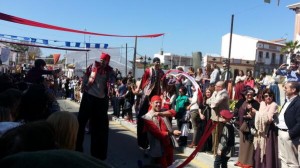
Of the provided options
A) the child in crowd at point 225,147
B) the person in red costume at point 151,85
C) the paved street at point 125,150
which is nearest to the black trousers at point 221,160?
the child in crowd at point 225,147

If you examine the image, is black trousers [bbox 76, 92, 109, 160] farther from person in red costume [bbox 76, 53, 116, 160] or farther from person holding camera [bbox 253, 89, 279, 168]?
person holding camera [bbox 253, 89, 279, 168]

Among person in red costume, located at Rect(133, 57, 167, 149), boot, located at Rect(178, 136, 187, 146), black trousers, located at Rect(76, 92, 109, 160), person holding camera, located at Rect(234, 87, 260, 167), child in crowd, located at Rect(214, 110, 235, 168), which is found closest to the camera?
child in crowd, located at Rect(214, 110, 235, 168)

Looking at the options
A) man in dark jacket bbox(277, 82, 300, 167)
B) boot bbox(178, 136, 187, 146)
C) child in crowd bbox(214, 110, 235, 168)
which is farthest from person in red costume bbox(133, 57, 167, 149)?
man in dark jacket bbox(277, 82, 300, 167)

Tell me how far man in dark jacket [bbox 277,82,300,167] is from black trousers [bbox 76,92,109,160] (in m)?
2.93

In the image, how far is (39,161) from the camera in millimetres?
1092

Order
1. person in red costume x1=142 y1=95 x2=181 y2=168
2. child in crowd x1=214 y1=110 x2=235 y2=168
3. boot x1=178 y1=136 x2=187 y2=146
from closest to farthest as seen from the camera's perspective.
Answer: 1. person in red costume x1=142 y1=95 x2=181 y2=168
2. child in crowd x1=214 y1=110 x2=235 y2=168
3. boot x1=178 y1=136 x2=187 y2=146

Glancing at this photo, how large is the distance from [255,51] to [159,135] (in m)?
86.1

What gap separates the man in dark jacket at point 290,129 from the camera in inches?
253

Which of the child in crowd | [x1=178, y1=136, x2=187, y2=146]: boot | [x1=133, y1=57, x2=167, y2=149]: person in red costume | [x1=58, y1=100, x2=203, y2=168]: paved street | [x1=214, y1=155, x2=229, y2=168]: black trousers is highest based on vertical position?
[x1=133, y1=57, x2=167, y2=149]: person in red costume

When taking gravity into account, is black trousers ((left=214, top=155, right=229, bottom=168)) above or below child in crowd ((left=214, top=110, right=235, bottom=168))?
below

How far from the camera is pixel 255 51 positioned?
291 ft

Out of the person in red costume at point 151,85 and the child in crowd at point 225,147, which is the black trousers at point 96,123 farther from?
A: the child in crowd at point 225,147

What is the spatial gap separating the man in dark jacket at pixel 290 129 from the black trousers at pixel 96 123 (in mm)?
2932

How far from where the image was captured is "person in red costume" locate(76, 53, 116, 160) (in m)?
6.81
